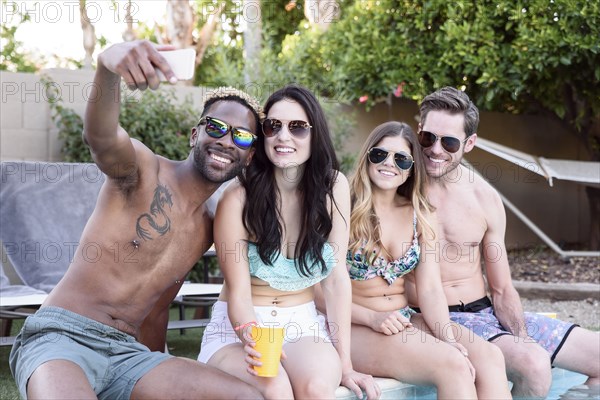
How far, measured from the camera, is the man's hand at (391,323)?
376cm

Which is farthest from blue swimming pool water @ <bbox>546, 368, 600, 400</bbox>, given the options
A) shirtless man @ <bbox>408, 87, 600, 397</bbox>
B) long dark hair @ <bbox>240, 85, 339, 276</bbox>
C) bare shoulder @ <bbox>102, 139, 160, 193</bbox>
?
bare shoulder @ <bbox>102, 139, 160, 193</bbox>

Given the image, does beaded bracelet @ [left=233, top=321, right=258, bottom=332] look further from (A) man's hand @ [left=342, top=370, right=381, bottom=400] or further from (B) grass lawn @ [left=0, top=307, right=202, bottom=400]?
(B) grass lawn @ [left=0, top=307, right=202, bottom=400]

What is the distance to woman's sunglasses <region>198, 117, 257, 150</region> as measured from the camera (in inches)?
132

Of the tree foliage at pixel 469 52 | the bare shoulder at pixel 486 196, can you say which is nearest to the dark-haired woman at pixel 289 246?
the bare shoulder at pixel 486 196

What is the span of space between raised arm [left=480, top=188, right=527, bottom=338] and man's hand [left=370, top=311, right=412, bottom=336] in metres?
0.76

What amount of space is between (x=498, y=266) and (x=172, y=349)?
9.49 ft

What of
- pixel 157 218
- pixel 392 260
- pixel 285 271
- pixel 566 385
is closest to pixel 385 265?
pixel 392 260

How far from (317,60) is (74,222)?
5064mm

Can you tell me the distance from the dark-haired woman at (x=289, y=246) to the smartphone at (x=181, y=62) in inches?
41.6

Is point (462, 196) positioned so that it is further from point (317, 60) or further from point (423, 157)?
point (317, 60)

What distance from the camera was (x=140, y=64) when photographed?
2.55 meters

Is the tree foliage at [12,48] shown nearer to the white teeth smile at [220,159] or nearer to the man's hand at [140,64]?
the white teeth smile at [220,159]

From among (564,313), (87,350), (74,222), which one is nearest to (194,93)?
(74,222)

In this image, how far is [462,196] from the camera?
4.45 metres
